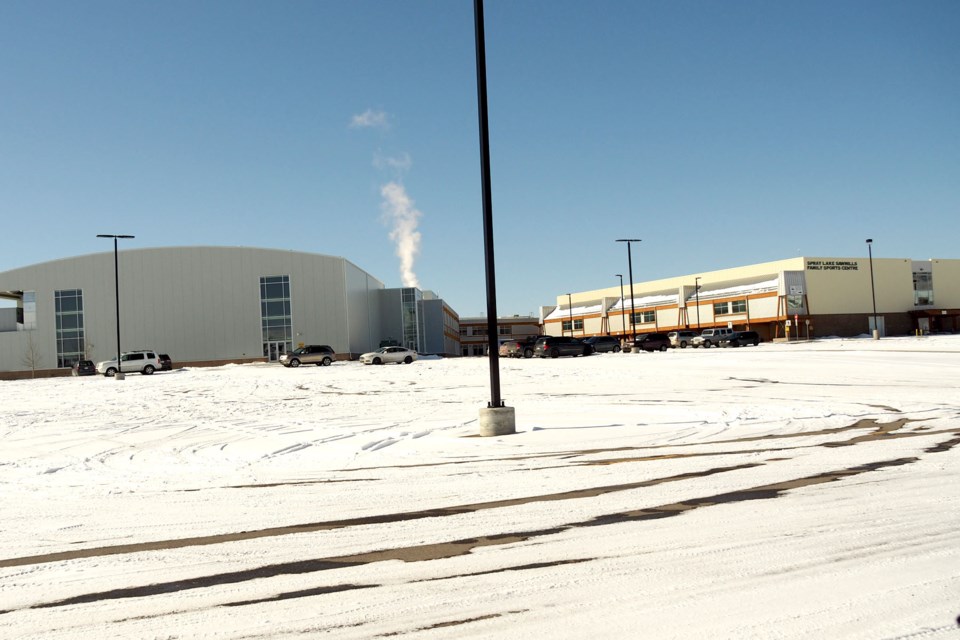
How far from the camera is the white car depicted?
56.1 m

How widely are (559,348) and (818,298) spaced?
4943 cm

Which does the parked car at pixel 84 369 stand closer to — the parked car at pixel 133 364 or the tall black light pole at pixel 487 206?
the parked car at pixel 133 364

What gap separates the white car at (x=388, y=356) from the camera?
184ft

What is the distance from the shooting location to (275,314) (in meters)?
67.8

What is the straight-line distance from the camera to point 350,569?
4.71 metres

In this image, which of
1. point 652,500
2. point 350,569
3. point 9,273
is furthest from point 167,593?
point 9,273

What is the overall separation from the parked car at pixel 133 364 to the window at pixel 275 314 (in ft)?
45.7

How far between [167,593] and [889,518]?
5130 mm

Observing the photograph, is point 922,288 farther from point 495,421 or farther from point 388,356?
point 495,421

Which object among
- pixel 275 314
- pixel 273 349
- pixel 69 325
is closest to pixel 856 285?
pixel 275 314

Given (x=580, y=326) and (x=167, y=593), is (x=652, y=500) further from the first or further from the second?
(x=580, y=326)

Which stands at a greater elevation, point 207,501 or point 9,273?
point 9,273

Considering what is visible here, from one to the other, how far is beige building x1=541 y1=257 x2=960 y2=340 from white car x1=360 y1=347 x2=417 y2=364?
3337 cm

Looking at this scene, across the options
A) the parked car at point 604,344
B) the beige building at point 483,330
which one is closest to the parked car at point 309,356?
the parked car at point 604,344
